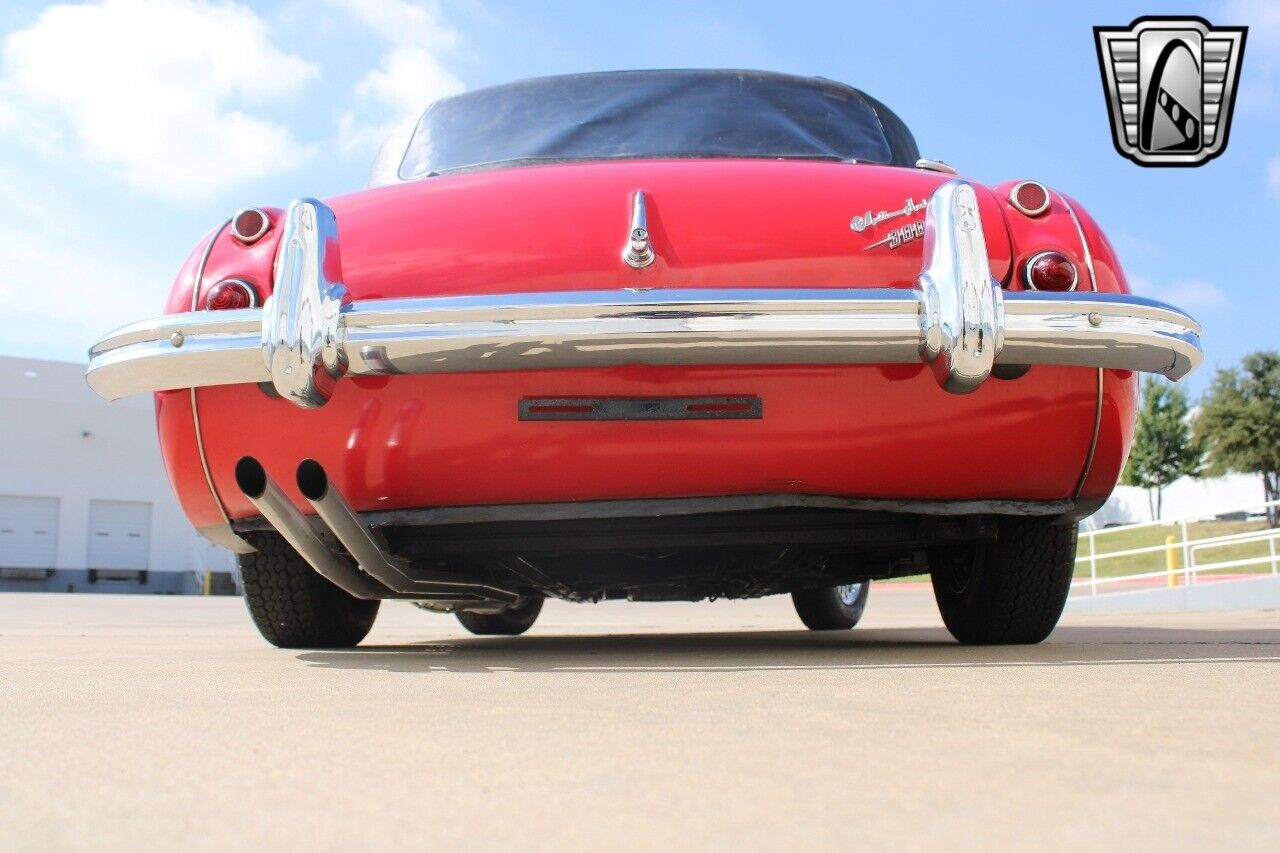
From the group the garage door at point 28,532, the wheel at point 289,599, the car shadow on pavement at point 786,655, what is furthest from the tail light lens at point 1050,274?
the garage door at point 28,532

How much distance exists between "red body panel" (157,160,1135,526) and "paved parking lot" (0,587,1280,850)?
43 centimetres

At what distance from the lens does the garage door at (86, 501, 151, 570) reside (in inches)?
1378

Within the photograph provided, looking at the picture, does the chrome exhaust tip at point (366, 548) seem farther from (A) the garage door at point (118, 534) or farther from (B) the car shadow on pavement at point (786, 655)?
(A) the garage door at point (118, 534)

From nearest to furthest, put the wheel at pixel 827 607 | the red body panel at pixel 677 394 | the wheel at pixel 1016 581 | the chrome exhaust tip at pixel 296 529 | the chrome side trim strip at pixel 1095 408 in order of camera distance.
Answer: the chrome exhaust tip at pixel 296 529
the red body panel at pixel 677 394
the chrome side trim strip at pixel 1095 408
the wheel at pixel 1016 581
the wheel at pixel 827 607

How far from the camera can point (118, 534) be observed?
35.4 meters

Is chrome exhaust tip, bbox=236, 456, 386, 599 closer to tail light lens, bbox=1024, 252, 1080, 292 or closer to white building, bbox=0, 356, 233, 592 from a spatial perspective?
tail light lens, bbox=1024, 252, 1080, 292

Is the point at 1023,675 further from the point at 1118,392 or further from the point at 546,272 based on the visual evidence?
the point at 546,272

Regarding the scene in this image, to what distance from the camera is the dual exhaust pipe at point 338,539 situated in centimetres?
232

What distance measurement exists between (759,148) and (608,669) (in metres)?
1.62

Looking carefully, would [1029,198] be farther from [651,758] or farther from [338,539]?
[651,758]

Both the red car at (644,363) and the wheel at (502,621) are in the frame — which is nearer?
the red car at (644,363)

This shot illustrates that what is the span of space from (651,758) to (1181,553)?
23.1 meters

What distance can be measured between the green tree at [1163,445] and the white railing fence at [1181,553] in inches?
104

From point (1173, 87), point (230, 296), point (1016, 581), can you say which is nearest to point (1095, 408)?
point (1016, 581)
